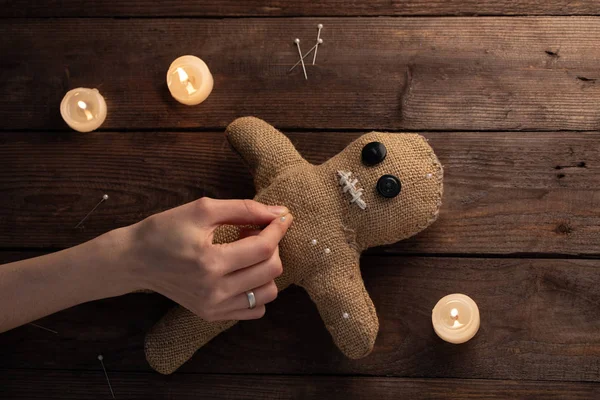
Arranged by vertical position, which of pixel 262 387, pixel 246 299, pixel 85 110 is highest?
pixel 85 110

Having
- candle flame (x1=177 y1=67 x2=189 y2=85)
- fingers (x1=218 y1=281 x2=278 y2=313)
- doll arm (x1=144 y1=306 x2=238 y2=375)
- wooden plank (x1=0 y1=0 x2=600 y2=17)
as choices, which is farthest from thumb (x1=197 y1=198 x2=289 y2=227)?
wooden plank (x1=0 y1=0 x2=600 y2=17)

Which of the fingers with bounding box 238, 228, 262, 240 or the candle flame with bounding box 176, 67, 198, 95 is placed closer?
the fingers with bounding box 238, 228, 262, 240

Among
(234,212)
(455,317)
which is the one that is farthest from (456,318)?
(234,212)

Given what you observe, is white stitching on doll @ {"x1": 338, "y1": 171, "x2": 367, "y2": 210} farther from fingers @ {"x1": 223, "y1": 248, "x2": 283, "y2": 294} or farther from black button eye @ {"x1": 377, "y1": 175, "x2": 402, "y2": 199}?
fingers @ {"x1": 223, "y1": 248, "x2": 283, "y2": 294}

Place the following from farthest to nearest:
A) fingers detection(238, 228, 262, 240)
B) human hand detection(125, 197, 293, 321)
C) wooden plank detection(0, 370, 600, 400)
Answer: wooden plank detection(0, 370, 600, 400)
fingers detection(238, 228, 262, 240)
human hand detection(125, 197, 293, 321)

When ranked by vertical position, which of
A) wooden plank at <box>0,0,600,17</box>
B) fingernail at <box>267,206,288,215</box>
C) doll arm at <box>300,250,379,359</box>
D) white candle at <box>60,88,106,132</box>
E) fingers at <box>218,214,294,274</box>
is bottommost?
doll arm at <box>300,250,379,359</box>

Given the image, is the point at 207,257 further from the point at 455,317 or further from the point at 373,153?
the point at 455,317
